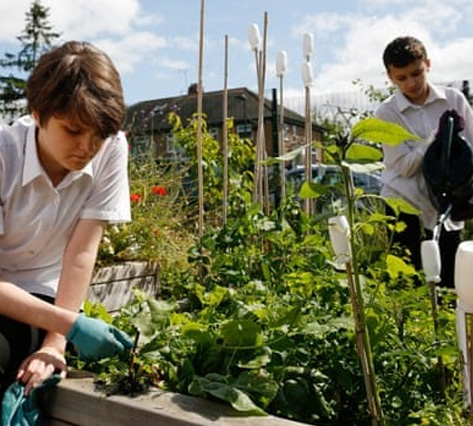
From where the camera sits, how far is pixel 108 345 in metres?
1.35

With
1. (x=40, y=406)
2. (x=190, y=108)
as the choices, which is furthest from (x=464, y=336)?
A: (x=190, y=108)

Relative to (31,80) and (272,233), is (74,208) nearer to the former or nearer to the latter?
(31,80)

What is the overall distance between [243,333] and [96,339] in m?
0.34

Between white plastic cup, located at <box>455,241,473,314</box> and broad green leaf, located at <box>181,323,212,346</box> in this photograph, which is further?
broad green leaf, located at <box>181,323,212,346</box>

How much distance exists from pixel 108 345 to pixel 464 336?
74cm

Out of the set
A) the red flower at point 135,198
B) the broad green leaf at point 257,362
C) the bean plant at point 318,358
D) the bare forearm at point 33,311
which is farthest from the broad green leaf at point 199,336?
the red flower at point 135,198

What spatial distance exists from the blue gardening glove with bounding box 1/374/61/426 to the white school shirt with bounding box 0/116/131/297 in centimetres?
36

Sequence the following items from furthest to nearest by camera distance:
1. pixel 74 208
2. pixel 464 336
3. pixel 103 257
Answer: pixel 103 257 → pixel 74 208 → pixel 464 336

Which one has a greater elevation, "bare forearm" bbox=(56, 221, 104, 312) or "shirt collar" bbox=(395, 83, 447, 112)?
"shirt collar" bbox=(395, 83, 447, 112)

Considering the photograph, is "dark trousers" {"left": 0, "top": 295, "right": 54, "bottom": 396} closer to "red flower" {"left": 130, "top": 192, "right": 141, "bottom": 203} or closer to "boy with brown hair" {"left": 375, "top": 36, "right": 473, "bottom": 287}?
"boy with brown hair" {"left": 375, "top": 36, "right": 473, "bottom": 287}

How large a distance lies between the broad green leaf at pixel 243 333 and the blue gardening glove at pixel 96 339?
262 mm

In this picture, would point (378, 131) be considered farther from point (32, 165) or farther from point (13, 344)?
point (13, 344)

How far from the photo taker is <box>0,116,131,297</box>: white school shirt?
1.53 metres

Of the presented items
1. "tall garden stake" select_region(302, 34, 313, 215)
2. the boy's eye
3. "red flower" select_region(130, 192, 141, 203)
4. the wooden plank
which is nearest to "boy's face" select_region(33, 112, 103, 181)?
the boy's eye
